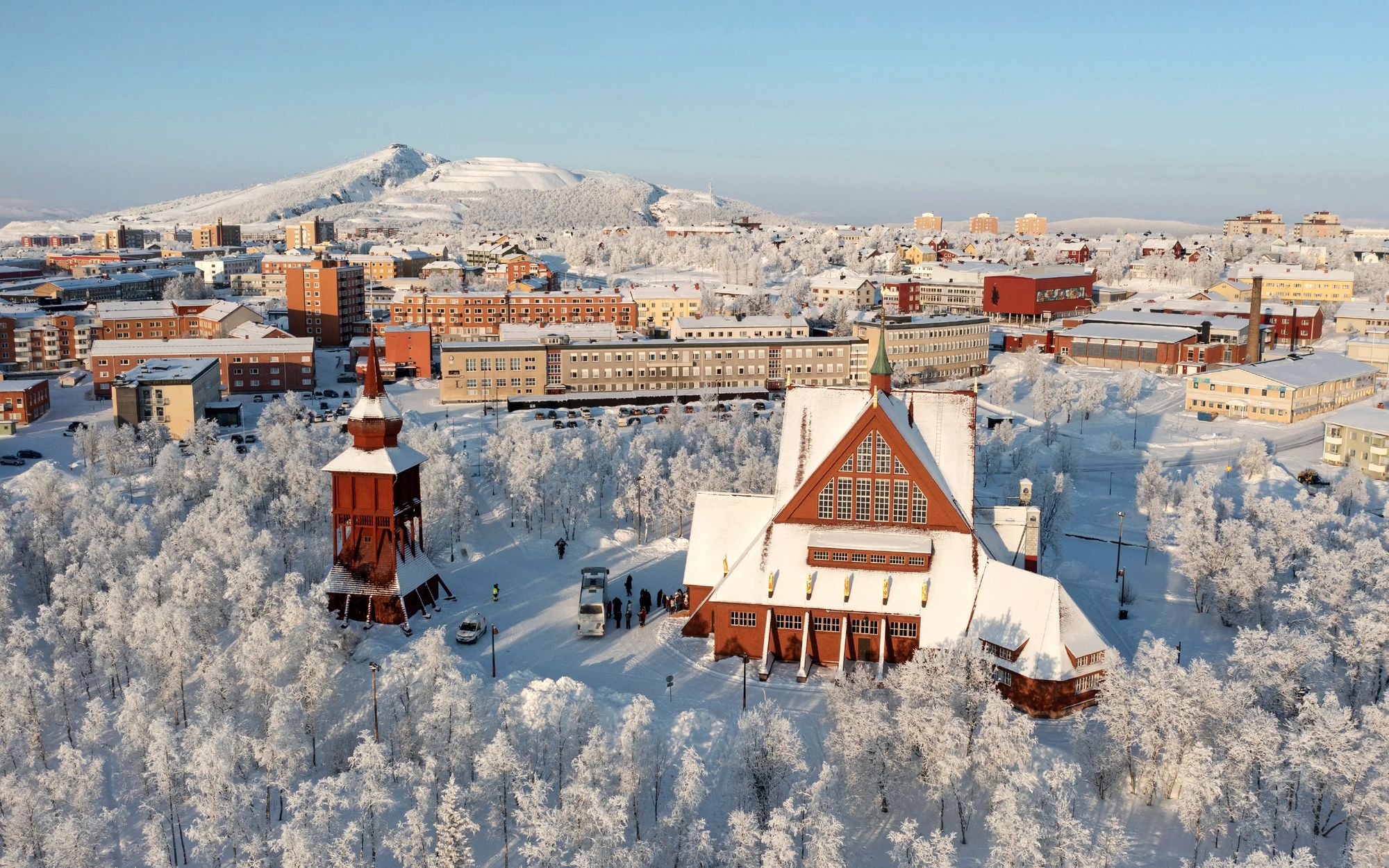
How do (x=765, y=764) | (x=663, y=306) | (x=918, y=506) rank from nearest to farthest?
(x=765, y=764), (x=918, y=506), (x=663, y=306)

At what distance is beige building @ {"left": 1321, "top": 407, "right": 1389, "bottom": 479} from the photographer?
6744cm

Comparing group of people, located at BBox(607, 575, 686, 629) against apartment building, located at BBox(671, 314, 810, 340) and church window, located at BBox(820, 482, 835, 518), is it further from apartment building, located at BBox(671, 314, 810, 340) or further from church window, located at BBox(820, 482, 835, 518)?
apartment building, located at BBox(671, 314, 810, 340)

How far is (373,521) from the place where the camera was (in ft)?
127

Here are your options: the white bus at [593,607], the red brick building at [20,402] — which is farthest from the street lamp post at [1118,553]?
the red brick building at [20,402]

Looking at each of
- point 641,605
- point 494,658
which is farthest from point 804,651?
point 494,658

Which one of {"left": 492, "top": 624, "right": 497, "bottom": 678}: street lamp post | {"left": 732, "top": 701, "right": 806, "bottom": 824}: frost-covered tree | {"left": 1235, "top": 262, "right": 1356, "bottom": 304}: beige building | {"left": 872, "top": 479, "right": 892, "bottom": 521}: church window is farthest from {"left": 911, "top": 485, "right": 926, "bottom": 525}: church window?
{"left": 1235, "top": 262, "right": 1356, "bottom": 304}: beige building

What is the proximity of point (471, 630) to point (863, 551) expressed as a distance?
13417mm

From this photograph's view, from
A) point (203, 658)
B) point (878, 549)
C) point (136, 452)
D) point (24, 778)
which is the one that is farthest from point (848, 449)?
point (136, 452)

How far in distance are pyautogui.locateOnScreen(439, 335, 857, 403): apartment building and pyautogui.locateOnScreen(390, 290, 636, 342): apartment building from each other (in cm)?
2626

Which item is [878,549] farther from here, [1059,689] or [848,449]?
[1059,689]

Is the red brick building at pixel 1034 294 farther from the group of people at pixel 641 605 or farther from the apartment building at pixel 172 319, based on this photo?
the group of people at pixel 641 605

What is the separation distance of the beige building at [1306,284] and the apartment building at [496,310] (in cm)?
8493

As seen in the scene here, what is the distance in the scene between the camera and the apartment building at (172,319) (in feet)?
355

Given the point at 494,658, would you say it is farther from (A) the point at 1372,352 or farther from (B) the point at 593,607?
(A) the point at 1372,352
